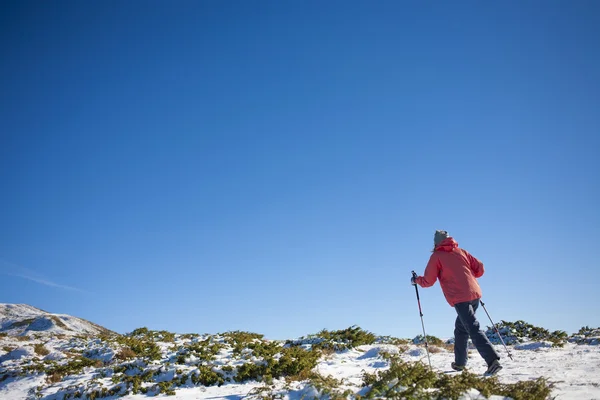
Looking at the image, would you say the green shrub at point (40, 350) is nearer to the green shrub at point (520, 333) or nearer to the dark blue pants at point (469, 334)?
the dark blue pants at point (469, 334)

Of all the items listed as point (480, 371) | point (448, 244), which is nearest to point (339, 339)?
point (480, 371)

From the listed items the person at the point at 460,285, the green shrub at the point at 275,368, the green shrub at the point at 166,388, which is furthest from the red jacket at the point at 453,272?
the green shrub at the point at 166,388

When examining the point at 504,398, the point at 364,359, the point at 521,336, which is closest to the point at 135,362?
the point at 364,359

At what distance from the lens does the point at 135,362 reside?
10.9 metres

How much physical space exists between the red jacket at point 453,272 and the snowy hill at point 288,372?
1.82m

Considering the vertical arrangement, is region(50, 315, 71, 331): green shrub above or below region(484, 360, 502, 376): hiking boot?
above

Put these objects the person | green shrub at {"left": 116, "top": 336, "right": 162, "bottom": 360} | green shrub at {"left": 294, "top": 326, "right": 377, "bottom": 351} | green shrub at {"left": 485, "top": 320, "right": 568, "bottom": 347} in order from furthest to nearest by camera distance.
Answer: green shrub at {"left": 485, "top": 320, "right": 568, "bottom": 347} → green shrub at {"left": 294, "top": 326, "right": 377, "bottom": 351} → green shrub at {"left": 116, "top": 336, "right": 162, "bottom": 360} → the person

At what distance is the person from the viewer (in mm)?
8328

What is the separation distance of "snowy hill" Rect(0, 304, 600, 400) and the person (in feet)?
2.08

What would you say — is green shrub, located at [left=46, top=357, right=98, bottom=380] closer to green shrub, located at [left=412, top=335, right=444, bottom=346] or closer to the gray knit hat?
the gray knit hat

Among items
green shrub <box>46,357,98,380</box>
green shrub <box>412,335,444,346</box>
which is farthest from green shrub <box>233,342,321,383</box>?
green shrub <box>412,335,444,346</box>

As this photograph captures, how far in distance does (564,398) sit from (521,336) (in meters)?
13.9

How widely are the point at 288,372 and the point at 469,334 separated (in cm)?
467

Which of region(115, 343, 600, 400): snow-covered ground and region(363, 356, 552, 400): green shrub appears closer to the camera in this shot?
region(363, 356, 552, 400): green shrub
